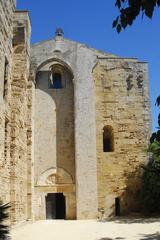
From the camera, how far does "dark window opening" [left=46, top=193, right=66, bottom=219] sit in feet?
58.0

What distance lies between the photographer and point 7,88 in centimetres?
1224

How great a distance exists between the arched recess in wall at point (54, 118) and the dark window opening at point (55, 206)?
4.82ft

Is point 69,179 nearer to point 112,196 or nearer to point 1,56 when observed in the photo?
point 112,196

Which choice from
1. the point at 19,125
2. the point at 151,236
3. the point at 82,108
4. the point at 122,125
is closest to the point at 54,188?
the point at 82,108

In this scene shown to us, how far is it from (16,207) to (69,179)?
5424mm

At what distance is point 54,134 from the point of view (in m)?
18.1

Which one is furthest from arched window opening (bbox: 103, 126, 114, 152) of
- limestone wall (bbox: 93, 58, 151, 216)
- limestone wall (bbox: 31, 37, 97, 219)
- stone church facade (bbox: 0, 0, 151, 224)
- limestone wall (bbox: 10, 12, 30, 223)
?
limestone wall (bbox: 10, 12, 30, 223)

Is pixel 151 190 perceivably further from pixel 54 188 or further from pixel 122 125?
pixel 54 188

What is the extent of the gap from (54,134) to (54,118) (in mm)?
843

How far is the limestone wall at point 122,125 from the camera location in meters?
17.7

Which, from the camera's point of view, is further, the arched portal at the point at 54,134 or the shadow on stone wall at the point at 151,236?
the arched portal at the point at 54,134

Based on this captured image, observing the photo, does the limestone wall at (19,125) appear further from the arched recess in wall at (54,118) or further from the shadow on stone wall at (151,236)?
the shadow on stone wall at (151,236)

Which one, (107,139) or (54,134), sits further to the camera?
(107,139)


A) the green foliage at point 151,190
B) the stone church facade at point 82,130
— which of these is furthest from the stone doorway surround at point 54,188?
the green foliage at point 151,190
